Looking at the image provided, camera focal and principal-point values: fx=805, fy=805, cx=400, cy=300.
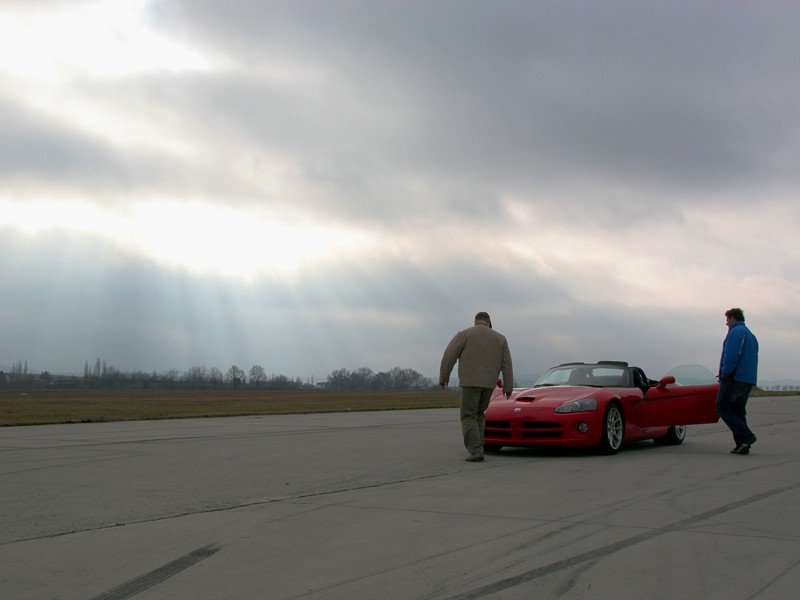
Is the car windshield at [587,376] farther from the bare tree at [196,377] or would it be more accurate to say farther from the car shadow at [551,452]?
the bare tree at [196,377]

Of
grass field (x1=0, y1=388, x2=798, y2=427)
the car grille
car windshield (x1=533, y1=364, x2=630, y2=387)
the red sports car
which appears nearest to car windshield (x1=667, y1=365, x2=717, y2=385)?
the red sports car

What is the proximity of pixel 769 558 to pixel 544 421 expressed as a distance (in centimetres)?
549

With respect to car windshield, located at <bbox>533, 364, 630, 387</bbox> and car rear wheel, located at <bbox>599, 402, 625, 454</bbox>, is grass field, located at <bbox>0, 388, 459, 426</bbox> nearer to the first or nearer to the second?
car windshield, located at <bbox>533, 364, 630, 387</bbox>

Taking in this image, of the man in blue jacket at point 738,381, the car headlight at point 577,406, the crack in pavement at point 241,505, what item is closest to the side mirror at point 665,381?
the man in blue jacket at point 738,381

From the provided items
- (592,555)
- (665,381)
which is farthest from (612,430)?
(592,555)

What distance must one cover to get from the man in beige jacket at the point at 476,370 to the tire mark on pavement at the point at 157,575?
5182 millimetres

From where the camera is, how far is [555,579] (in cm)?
438

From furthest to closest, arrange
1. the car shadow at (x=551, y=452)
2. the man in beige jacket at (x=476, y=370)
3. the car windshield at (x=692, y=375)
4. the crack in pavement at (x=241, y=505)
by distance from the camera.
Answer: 1. the car windshield at (x=692, y=375)
2. the car shadow at (x=551, y=452)
3. the man in beige jacket at (x=476, y=370)
4. the crack in pavement at (x=241, y=505)

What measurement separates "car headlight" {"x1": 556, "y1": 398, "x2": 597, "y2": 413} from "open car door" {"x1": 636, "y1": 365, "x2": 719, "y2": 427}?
4.43 feet

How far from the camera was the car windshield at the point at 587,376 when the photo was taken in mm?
11711

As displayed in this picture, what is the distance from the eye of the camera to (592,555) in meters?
4.90

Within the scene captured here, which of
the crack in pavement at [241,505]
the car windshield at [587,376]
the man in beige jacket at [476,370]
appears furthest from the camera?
the car windshield at [587,376]

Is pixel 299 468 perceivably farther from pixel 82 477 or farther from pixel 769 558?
pixel 769 558

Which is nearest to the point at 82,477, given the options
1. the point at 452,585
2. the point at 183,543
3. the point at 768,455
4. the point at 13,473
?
the point at 13,473
